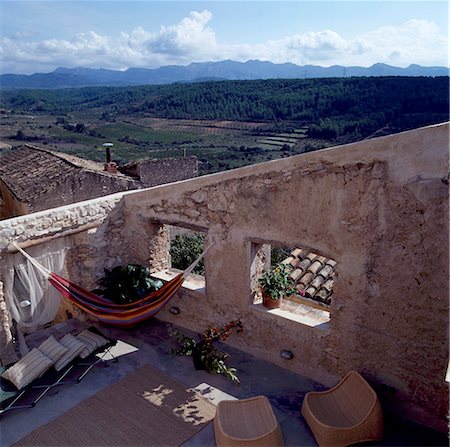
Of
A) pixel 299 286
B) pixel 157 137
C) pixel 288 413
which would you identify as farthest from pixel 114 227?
pixel 157 137

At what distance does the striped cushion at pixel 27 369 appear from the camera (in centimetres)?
532

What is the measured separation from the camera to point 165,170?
41.7 ft

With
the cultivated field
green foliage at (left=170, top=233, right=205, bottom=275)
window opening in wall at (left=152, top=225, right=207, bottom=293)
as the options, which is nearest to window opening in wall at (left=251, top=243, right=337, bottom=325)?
window opening in wall at (left=152, top=225, right=207, bottom=293)

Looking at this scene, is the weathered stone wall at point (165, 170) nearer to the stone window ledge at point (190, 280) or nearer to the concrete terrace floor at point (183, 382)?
the stone window ledge at point (190, 280)

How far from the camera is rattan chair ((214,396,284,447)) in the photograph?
14.7 feet

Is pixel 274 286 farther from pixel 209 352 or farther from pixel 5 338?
pixel 5 338

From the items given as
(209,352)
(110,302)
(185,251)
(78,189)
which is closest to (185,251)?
(185,251)

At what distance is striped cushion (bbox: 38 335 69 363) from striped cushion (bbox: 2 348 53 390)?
0.08 metres

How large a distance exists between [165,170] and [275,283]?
7.51m

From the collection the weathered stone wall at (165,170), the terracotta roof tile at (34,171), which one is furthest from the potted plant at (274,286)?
Result: the weathered stone wall at (165,170)

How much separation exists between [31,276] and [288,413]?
13.1 feet

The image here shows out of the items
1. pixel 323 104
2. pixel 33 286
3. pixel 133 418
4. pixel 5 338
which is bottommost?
pixel 133 418

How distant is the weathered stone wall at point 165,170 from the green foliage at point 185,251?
73.4 inches

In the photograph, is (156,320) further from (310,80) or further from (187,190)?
(310,80)
